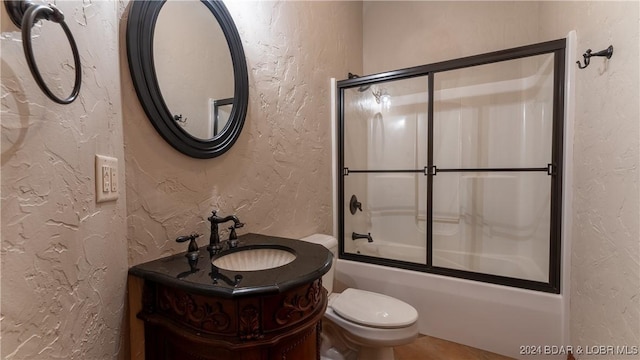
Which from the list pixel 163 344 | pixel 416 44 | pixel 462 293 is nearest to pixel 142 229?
pixel 163 344

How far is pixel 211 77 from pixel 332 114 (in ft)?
3.57

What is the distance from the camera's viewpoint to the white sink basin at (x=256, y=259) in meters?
1.19

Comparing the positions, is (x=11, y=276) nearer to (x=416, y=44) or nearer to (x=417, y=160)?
(x=417, y=160)

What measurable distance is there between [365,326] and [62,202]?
129 centimetres

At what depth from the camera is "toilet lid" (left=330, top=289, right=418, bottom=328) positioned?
1423 mm

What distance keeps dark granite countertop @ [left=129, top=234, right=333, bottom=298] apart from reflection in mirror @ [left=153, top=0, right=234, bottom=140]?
0.52m

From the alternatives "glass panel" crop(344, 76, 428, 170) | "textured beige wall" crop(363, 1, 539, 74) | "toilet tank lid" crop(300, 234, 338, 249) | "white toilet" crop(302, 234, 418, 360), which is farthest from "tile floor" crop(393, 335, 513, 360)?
"textured beige wall" crop(363, 1, 539, 74)

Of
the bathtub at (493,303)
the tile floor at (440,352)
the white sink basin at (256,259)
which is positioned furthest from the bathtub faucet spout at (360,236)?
the white sink basin at (256,259)

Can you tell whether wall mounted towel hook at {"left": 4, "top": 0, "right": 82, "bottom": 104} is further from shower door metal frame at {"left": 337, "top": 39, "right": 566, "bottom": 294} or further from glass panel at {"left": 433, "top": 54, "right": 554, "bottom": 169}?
glass panel at {"left": 433, "top": 54, "right": 554, "bottom": 169}

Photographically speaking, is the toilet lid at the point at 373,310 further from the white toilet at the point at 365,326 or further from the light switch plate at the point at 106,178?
the light switch plate at the point at 106,178

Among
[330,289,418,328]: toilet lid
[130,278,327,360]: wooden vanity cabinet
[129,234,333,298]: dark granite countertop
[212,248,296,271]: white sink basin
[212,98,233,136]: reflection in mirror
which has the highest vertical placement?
[212,98,233,136]: reflection in mirror

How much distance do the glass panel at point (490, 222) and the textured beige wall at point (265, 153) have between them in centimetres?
99

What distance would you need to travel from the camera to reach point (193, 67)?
1228mm

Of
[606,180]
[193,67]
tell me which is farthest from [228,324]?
[606,180]
